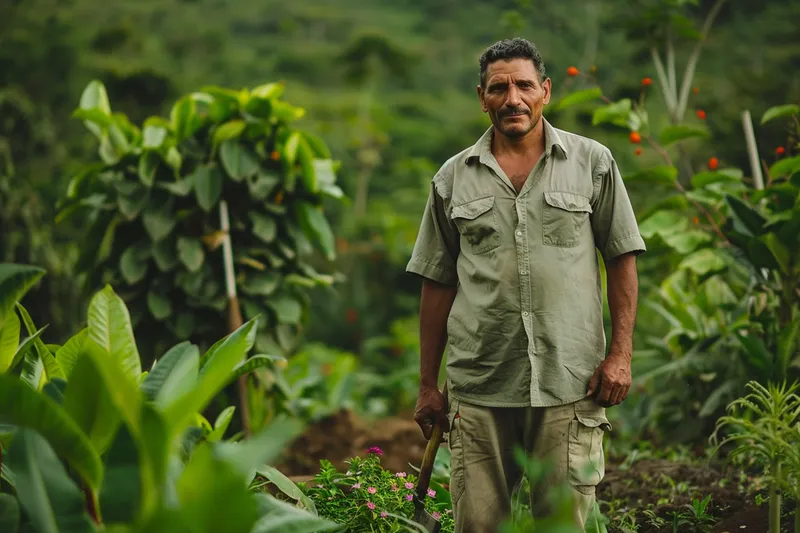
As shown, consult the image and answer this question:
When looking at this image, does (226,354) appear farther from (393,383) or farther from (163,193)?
(393,383)

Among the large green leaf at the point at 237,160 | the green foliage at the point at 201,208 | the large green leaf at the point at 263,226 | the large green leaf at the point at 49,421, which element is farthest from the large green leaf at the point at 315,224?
the large green leaf at the point at 49,421

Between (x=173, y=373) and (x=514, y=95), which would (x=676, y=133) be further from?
(x=173, y=373)

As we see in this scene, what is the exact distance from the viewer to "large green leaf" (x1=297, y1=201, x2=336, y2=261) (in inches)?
187

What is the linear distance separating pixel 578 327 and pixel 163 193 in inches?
110

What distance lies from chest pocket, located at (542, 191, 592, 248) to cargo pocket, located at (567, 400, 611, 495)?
48 cm

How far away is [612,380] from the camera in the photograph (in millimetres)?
2439

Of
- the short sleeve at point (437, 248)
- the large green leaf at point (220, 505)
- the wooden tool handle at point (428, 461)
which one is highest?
the short sleeve at point (437, 248)

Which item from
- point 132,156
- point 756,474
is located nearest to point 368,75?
point 132,156

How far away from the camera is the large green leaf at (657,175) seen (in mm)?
4059

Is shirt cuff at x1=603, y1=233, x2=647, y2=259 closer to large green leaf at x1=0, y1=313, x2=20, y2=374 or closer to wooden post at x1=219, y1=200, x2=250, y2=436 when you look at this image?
large green leaf at x1=0, y1=313, x2=20, y2=374

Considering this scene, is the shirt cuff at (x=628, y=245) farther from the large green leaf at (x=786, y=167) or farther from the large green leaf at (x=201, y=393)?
the large green leaf at (x=786, y=167)

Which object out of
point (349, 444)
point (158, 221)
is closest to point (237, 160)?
point (158, 221)

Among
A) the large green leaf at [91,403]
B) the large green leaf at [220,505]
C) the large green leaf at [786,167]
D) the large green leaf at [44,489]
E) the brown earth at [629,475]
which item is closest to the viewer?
the large green leaf at [220,505]

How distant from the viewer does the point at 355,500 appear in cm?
270
